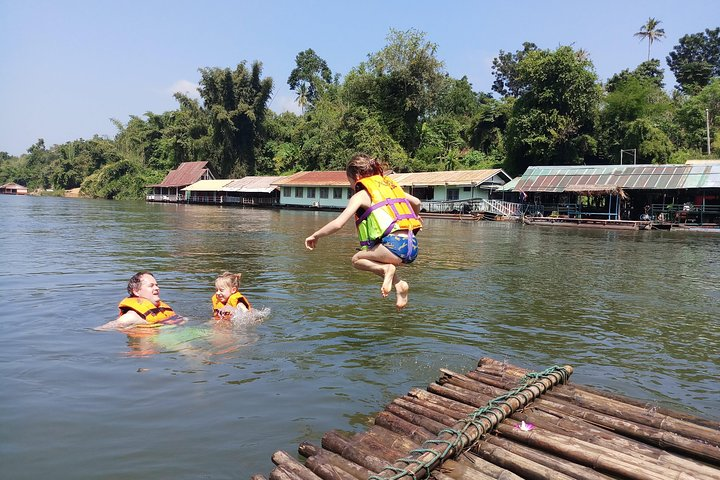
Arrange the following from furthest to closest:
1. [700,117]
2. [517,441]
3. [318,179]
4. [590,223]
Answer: [318,179], [700,117], [590,223], [517,441]

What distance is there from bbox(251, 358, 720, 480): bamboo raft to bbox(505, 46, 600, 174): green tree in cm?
4900

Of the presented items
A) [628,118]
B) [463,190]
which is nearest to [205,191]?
[463,190]

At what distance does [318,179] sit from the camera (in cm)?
6072

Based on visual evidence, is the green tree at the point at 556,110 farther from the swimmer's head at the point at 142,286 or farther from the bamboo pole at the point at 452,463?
the bamboo pole at the point at 452,463

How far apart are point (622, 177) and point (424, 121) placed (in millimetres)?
31241

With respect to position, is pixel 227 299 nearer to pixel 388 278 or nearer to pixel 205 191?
pixel 388 278

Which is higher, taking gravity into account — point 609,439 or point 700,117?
point 700,117

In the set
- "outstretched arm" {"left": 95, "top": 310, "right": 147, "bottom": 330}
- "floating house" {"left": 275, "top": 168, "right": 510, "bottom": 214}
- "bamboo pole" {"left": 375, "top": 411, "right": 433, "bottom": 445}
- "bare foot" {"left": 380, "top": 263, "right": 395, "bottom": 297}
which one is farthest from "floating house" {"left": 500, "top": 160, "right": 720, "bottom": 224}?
"bamboo pole" {"left": 375, "top": 411, "right": 433, "bottom": 445}

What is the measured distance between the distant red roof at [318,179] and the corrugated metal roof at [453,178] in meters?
6.33

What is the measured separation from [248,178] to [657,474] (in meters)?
71.2

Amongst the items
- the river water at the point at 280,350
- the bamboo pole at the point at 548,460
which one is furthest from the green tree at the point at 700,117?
the bamboo pole at the point at 548,460

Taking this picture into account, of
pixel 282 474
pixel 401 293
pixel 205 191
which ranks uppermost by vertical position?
pixel 205 191

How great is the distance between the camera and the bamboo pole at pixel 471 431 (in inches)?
156

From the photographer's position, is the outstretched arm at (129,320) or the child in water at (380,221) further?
the outstretched arm at (129,320)
